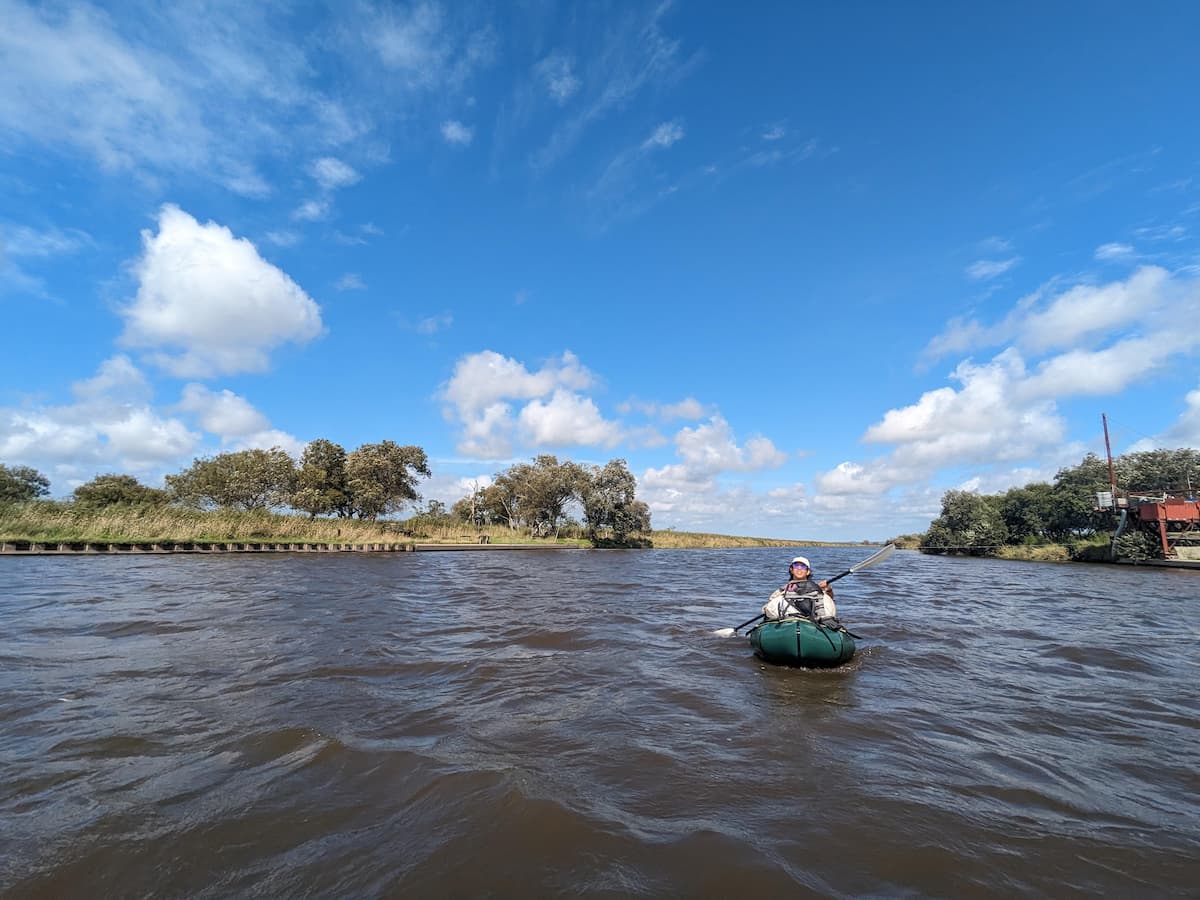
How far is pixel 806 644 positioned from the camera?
9.82m

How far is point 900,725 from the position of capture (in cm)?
710

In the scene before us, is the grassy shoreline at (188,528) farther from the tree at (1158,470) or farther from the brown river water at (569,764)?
the tree at (1158,470)

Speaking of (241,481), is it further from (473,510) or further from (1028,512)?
(1028,512)

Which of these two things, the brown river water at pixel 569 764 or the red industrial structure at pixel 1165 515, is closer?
the brown river water at pixel 569 764

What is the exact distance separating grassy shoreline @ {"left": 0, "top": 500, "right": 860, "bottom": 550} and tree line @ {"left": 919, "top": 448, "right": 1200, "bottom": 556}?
55.8m

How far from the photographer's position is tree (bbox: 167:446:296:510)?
55.2 meters

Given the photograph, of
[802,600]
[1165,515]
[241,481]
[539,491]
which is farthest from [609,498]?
[802,600]

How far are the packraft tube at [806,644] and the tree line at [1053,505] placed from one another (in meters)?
50.8

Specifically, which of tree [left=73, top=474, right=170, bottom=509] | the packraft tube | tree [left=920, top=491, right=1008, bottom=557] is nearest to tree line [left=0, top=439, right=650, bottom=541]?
tree [left=73, top=474, right=170, bottom=509]

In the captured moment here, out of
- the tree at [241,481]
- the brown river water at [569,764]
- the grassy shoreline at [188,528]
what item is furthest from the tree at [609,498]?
the brown river water at [569,764]

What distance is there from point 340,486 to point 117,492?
2242 cm

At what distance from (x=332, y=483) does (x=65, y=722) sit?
59.1 m

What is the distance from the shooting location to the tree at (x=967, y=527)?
2486 inches

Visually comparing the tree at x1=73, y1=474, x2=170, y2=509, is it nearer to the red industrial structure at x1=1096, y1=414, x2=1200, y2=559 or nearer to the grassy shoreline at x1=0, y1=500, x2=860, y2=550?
the grassy shoreline at x1=0, y1=500, x2=860, y2=550
